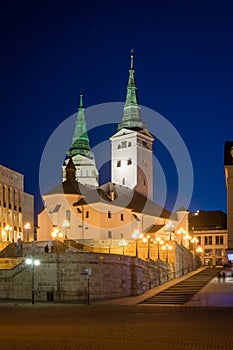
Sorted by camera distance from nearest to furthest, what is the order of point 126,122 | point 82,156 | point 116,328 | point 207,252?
point 116,328 → point 207,252 → point 126,122 → point 82,156

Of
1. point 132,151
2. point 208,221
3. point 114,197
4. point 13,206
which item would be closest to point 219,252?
point 208,221

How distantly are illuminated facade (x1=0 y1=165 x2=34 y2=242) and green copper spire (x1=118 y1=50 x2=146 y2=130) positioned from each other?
31.6 metres

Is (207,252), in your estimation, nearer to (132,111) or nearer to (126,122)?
(126,122)

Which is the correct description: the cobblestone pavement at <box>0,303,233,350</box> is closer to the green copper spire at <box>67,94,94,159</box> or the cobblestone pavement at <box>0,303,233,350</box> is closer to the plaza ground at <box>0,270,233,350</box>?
the plaza ground at <box>0,270,233,350</box>

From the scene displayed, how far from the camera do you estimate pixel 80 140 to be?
137 metres

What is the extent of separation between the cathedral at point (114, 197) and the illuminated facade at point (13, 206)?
31.4ft

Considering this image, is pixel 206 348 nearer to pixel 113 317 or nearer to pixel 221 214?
pixel 113 317

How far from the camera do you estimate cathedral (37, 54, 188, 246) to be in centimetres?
8706

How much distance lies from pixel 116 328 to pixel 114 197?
2873 inches

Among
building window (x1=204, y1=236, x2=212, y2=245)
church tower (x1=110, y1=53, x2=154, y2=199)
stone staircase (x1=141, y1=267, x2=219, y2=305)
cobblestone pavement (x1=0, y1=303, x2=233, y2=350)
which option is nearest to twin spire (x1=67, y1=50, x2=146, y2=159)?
church tower (x1=110, y1=53, x2=154, y2=199)

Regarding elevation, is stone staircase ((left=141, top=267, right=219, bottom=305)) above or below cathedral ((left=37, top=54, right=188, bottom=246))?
below

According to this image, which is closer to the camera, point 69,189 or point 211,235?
point 69,189

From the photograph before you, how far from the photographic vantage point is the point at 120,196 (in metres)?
100

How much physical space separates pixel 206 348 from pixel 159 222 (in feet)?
281
